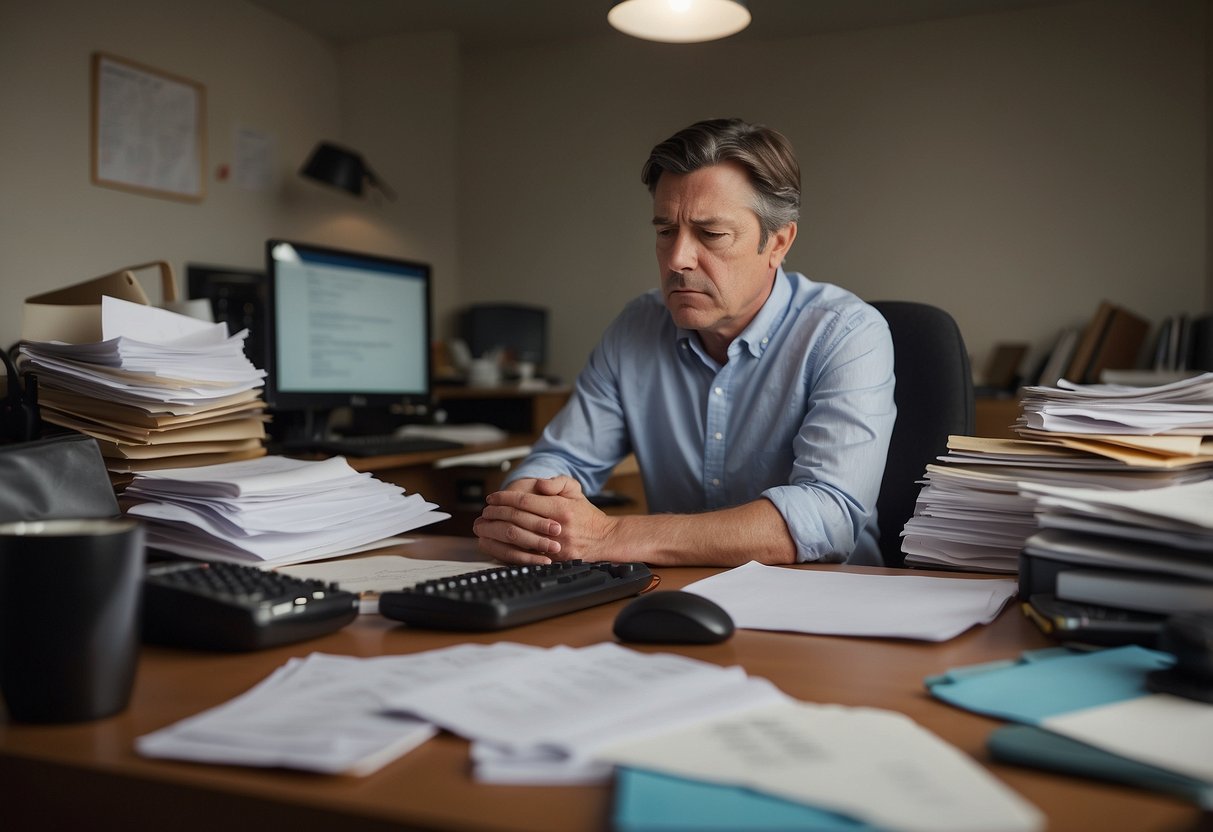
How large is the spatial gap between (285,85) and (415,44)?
0.67m

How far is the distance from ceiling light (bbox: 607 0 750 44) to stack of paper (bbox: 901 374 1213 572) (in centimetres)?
137

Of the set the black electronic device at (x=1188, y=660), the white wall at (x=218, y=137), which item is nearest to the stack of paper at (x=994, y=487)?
the black electronic device at (x=1188, y=660)

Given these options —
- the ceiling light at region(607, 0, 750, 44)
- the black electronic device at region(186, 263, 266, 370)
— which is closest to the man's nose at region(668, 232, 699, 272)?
the ceiling light at region(607, 0, 750, 44)

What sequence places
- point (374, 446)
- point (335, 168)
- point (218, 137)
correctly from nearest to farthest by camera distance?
point (374, 446), point (218, 137), point (335, 168)

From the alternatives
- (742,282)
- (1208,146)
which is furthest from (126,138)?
(1208,146)

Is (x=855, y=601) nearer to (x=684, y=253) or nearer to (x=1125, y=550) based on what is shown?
(x=1125, y=550)

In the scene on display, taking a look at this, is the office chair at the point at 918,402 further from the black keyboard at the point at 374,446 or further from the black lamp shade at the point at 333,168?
the black lamp shade at the point at 333,168

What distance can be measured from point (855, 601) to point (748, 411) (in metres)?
0.77

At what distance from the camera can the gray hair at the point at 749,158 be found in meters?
1.67

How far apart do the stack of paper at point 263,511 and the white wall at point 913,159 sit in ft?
12.7

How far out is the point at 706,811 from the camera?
0.48 meters

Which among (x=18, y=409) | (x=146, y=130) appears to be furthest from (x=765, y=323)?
(x=146, y=130)

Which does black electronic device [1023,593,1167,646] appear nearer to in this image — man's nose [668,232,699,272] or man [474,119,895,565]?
man [474,119,895,565]

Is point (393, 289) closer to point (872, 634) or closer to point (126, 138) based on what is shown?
point (126, 138)
